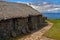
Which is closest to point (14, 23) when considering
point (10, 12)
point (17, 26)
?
point (17, 26)

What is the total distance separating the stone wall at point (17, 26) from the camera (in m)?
22.2

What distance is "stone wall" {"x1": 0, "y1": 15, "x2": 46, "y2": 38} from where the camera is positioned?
22.2 meters

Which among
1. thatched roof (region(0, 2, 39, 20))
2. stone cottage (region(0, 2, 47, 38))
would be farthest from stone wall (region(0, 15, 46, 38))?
thatched roof (region(0, 2, 39, 20))

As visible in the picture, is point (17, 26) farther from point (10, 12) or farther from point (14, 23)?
point (10, 12)

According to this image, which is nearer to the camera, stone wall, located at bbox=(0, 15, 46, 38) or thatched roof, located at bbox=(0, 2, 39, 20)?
stone wall, located at bbox=(0, 15, 46, 38)

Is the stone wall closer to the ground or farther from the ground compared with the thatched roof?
closer to the ground

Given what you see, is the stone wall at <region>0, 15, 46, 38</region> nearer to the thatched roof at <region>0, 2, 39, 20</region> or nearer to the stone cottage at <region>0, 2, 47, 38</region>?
the stone cottage at <region>0, 2, 47, 38</region>

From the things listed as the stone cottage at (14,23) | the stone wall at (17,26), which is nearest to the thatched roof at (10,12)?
the stone cottage at (14,23)

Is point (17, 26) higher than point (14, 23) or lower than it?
lower

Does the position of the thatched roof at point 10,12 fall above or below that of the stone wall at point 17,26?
above

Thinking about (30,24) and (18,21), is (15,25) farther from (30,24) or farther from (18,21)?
(30,24)

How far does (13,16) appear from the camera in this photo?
24453 mm

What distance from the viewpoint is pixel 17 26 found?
25.6 metres

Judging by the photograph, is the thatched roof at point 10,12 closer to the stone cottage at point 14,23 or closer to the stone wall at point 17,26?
the stone cottage at point 14,23
